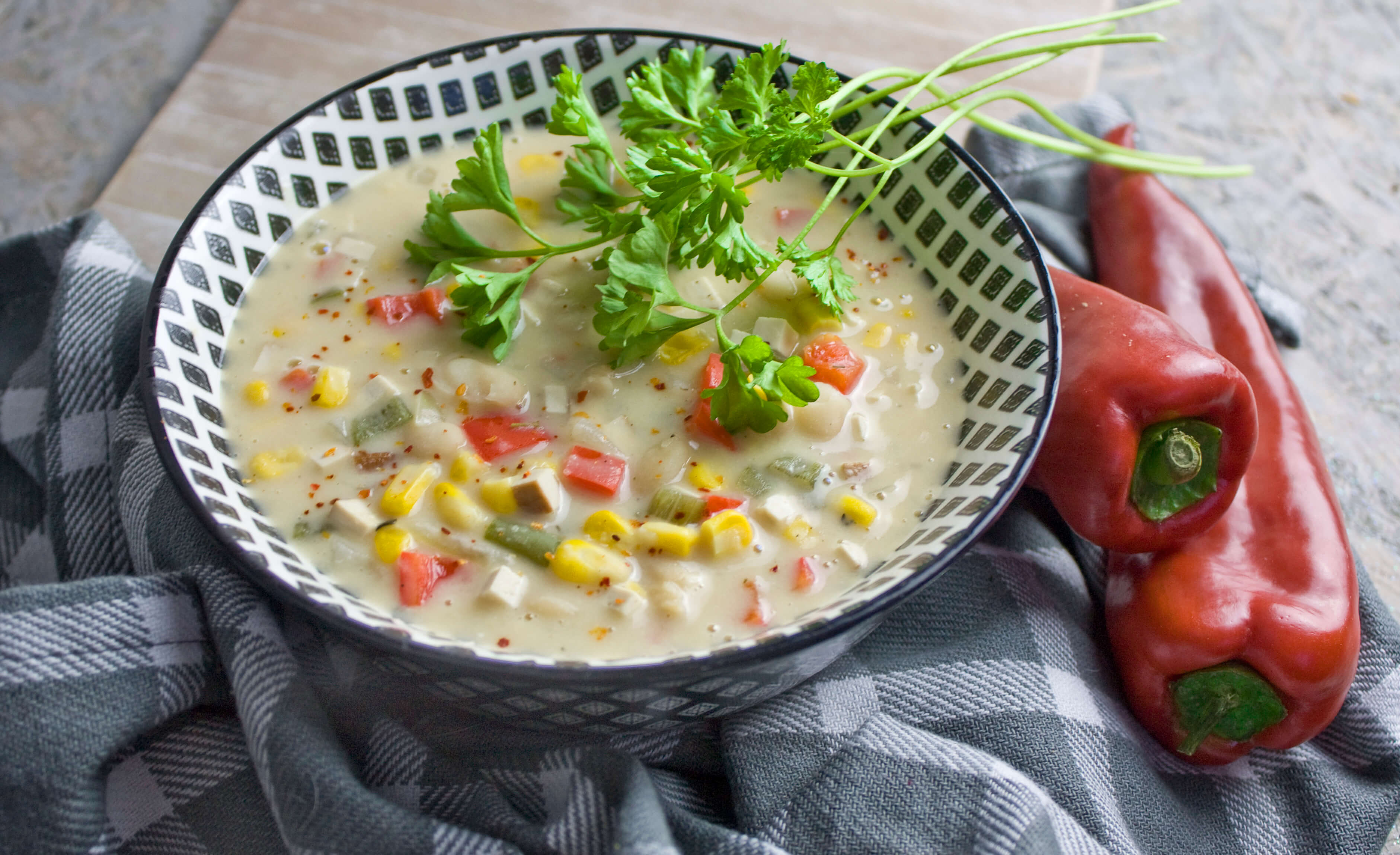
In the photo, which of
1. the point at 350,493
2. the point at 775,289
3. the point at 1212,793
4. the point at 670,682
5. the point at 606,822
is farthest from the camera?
the point at 775,289

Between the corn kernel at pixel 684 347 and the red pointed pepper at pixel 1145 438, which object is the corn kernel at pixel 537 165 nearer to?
the corn kernel at pixel 684 347

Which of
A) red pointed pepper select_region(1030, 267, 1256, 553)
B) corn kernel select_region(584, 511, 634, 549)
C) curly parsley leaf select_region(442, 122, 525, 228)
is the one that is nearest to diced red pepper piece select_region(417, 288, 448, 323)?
curly parsley leaf select_region(442, 122, 525, 228)

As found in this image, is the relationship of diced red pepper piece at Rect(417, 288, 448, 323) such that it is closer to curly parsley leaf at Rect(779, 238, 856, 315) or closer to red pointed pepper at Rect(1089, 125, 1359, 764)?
curly parsley leaf at Rect(779, 238, 856, 315)

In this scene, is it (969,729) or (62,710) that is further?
(969,729)

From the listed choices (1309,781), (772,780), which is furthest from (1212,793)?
(772,780)

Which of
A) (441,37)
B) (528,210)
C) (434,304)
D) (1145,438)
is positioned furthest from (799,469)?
(441,37)

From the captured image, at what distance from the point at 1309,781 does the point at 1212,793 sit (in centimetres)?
18

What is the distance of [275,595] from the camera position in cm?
192

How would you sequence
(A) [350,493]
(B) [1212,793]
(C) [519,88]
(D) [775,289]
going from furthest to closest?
(C) [519,88]
(D) [775,289]
(B) [1212,793]
(A) [350,493]

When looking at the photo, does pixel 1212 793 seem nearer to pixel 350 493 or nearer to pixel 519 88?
pixel 350 493

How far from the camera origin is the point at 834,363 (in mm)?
2453

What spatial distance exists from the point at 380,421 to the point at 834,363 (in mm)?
907

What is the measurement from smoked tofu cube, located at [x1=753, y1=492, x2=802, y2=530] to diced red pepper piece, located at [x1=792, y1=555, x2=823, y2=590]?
8cm

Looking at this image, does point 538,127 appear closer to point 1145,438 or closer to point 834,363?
point 834,363
